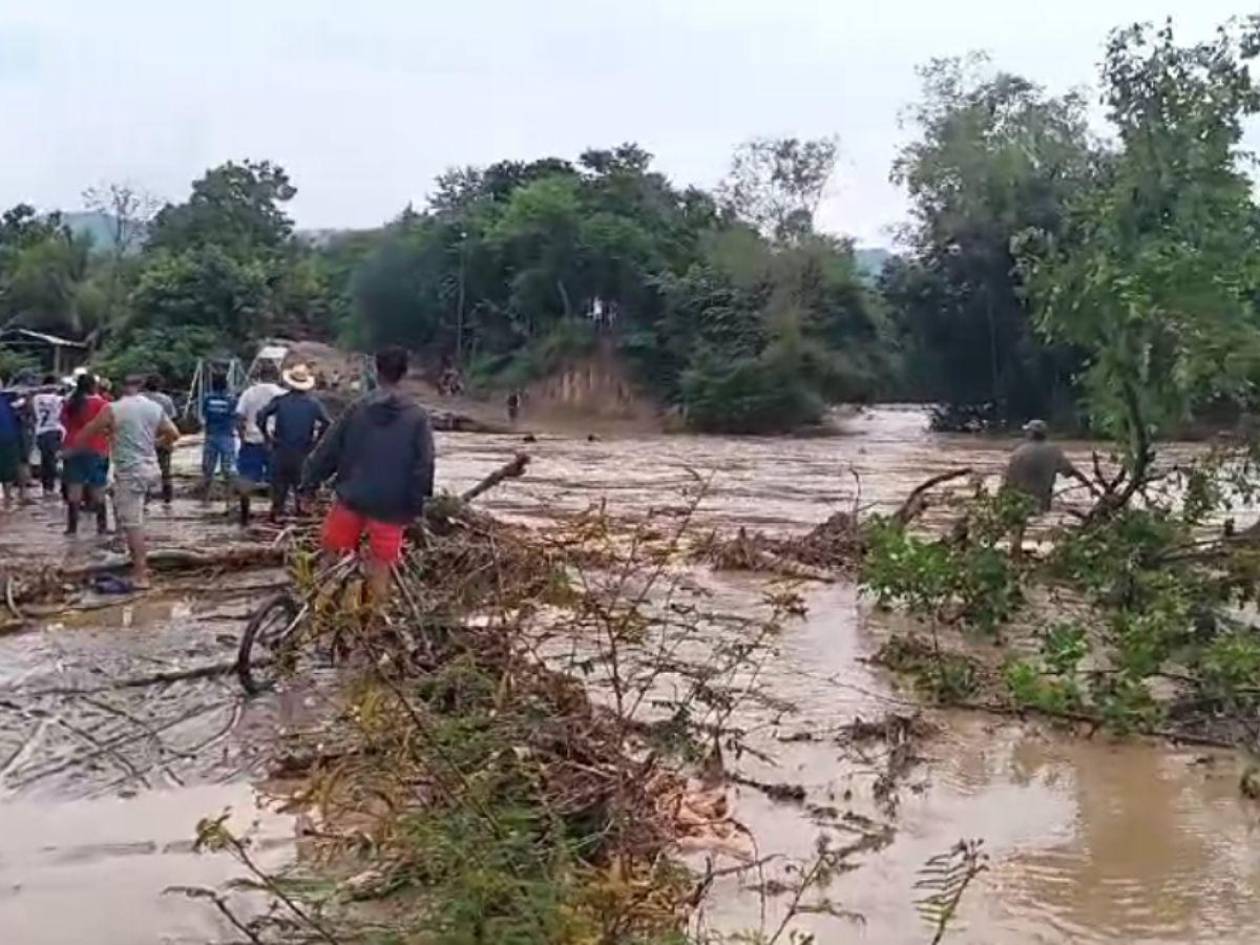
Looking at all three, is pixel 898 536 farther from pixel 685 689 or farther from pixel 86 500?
pixel 86 500

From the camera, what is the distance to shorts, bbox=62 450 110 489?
14352mm

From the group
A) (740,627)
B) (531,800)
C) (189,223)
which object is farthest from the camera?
(189,223)

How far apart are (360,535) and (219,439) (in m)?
9.93

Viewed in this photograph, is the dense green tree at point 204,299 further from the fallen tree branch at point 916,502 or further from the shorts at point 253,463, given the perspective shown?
the fallen tree branch at point 916,502

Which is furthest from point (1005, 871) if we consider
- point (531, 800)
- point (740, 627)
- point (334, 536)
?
point (740, 627)

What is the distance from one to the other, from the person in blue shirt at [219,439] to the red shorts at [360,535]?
9.23 m

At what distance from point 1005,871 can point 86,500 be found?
11.3 meters

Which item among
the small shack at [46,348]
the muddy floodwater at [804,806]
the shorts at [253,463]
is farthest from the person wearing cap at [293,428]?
the small shack at [46,348]

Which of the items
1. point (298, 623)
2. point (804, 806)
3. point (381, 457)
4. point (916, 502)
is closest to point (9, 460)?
point (916, 502)

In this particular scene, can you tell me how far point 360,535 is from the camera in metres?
8.45

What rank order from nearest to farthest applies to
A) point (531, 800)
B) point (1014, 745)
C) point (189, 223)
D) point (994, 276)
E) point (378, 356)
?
point (531, 800) < point (378, 356) < point (1014, 745) < point (994, 276) < point (189, 223)

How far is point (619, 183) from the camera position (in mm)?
53250

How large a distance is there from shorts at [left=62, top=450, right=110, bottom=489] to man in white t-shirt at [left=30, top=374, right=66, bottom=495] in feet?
9.18

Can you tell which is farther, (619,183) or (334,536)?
(619,183)
